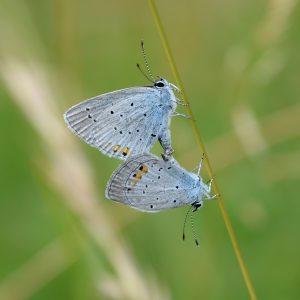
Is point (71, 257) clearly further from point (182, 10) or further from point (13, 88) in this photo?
point (182, 10)

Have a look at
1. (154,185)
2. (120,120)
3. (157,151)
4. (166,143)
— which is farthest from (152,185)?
(157,151)

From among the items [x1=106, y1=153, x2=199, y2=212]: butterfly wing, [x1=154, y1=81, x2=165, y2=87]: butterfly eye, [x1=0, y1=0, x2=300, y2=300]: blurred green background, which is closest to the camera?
[x1=106, y1=153, x2=199, y2=212]: butterfly wing

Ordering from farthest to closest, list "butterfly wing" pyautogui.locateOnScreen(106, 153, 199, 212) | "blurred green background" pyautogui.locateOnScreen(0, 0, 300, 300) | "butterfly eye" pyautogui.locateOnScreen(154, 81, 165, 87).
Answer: "blurred green background" pyautogui.locateOnScreen(0, 0, 300, 300) → "butterfly eye" pyautogui.locateOnScreen(154, 81, 165, 87) → "butterfly wing" pyautogui.locateOnScreen(106, 153, 199, 212)

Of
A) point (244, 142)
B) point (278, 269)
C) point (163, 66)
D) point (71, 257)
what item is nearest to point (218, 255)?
point (278, 269)

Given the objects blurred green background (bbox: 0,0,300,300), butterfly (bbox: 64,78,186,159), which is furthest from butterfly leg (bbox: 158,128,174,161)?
blurred green background (bbox: 0,0,300,300)

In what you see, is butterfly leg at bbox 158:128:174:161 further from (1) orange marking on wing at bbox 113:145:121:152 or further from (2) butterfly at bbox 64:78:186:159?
(1) orange marking on wing at bbox 113:145:121:152

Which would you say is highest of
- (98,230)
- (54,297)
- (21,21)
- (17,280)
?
(21,21)
